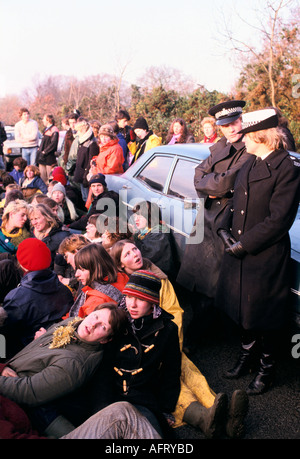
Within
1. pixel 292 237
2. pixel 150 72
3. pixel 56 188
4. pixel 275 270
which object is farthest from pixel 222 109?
pixel 150 72

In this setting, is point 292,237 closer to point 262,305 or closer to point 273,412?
point 262,305

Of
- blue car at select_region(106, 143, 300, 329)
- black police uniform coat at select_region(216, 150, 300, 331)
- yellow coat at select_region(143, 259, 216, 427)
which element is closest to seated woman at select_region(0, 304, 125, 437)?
yellow coat at select_region(143, 259, 216, 427)

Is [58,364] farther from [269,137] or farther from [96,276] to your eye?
[269,137]

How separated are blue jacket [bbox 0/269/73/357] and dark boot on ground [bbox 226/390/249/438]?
1.65m

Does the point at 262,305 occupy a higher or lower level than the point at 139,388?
higher

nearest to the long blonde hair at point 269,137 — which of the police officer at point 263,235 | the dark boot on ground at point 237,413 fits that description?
the police officer at point 263,235

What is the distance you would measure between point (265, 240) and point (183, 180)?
6.62 feet

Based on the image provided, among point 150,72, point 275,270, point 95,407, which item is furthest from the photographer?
point 150,72

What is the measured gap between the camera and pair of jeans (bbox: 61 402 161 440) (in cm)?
255

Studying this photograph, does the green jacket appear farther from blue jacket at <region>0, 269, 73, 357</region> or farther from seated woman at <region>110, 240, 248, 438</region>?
seated woman at <region>110, 240, 248, 438</region>

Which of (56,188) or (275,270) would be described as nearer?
(275,270)

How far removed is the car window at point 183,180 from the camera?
195 inches

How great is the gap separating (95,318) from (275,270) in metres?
1.37
